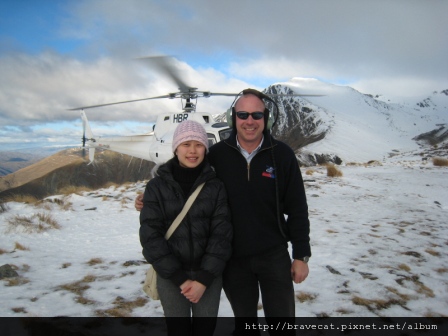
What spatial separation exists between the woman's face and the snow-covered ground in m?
2.05

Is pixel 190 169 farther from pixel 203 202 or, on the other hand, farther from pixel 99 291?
pixel 99 291

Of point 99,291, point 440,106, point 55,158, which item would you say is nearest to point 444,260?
point 99,291

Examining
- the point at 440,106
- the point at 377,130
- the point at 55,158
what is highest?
the point at 440,106

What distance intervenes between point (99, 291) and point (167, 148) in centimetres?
600

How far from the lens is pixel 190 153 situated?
2.38 meters

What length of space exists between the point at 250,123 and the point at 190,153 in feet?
1.85

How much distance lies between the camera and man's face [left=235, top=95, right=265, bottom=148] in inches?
95.3

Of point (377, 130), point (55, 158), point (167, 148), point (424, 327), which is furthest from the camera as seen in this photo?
point (55, 158)

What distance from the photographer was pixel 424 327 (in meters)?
2.98

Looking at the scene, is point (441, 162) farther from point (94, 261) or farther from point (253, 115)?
point (94, 261)

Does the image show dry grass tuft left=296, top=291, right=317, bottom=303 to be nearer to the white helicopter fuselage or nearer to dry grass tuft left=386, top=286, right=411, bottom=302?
dry grass tuft left=386, top=286, right=411, bottom=302

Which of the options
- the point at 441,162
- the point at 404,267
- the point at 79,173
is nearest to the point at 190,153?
the point at 404,267

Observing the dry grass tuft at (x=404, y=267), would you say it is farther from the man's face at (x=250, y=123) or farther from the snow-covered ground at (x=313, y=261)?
the man's face at (x=250, y=123)

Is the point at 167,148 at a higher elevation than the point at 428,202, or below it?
higher
